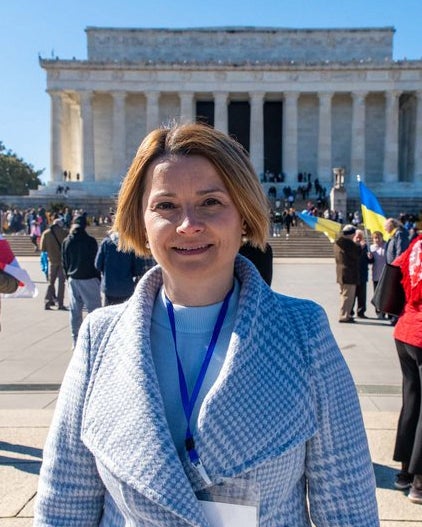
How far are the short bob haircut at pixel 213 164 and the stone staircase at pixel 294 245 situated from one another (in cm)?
3026

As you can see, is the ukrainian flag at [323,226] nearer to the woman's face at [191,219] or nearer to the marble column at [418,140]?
the woman's face at [191,219]

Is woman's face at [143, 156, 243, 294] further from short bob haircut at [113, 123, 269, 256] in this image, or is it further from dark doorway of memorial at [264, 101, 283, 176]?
dark doorway of memorial at [264, 101, 283, 176]

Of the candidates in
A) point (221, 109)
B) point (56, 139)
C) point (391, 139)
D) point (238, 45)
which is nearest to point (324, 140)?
point (391, 139)

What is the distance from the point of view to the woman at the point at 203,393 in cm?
173

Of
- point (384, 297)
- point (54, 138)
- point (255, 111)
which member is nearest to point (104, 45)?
point (54, 138)

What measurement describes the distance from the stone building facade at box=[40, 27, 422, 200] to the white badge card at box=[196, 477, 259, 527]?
50.4 meters

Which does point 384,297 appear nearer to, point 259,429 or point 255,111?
point 259,429

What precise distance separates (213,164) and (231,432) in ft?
2.67

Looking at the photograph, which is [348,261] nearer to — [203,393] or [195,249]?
[195,249]

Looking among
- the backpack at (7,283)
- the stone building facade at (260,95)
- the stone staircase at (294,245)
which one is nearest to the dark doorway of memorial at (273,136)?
the stone building facade at (260,95)

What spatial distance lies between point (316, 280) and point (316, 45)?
3963 cm

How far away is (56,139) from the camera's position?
53.8 meters

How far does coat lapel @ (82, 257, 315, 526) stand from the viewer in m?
1.70

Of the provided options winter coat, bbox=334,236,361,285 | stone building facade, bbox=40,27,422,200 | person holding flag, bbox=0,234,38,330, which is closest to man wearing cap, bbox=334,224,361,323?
winter coat, bbox=334,236,361,285
